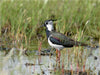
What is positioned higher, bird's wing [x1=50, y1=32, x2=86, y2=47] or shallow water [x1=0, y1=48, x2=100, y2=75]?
bird's wing [x1=50, y1=32, x2=86, y2=47]

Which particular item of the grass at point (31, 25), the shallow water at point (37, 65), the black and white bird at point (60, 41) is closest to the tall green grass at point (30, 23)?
the grass at point (31, 25)

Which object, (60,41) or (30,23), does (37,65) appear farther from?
(30,23)

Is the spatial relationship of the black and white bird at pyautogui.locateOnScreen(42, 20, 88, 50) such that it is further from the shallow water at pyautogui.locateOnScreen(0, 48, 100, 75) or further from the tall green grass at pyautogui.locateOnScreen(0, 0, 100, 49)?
the tall green grass at pyautogui.locateOnScreen(0, 0, 100, 49)

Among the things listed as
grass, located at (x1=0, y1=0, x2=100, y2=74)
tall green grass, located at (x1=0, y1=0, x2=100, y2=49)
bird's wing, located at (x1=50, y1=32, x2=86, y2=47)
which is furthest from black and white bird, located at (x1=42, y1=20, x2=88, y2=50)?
tall green grass, located at (x1=0, y1=0, x2=100, y2=49)

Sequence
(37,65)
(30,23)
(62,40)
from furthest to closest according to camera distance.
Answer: (30,23)
(62,40)
(37,65)

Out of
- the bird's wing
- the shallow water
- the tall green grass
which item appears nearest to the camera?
the shallow water

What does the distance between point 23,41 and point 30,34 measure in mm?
300

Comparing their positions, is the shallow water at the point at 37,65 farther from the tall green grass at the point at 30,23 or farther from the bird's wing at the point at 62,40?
the tall green grass at the point at 30,23

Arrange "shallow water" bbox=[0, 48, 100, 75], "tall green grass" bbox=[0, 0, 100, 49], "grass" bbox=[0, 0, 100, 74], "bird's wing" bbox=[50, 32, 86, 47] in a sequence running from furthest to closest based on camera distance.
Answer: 1. "tall green grass" bbox=[0, 0, 100, 49]
2. "grass" bbox=[0, 0, 100, 74]
3. "bird's wing" bbox=[50, 32, 86, 47]
4. "shallow water" bbox=[0, 48, 100, 75]

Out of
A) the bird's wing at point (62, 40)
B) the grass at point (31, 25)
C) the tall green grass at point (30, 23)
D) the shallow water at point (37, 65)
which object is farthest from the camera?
the tall green grass at point (30, 23)

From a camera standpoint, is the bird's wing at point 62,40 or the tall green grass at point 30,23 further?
the tall green grass at point 30,23

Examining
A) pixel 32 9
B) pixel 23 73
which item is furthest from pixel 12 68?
pixel 32 9

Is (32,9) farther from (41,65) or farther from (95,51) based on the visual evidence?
(41,65)

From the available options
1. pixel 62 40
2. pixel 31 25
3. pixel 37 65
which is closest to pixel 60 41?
pixel 62 40
